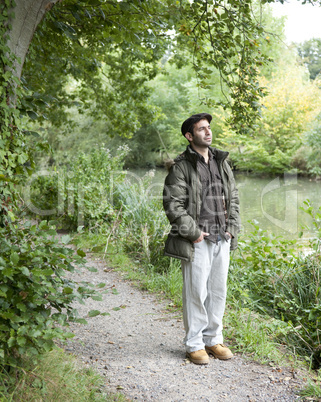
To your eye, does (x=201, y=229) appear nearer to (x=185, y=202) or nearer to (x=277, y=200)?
(x=185, y=202)

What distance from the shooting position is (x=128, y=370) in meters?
3.41

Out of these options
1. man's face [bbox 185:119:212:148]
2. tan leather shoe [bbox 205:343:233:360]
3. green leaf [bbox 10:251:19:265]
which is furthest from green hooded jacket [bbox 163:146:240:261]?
green leaf [bbox 10:251:19:265]

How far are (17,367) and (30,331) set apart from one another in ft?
1.16

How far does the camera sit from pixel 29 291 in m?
2.36

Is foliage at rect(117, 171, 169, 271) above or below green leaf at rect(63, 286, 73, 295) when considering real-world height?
below

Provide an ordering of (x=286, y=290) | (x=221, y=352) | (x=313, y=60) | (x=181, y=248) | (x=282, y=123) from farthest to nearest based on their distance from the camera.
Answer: (x=313, y=60), (x=282, y=123), (x=286, y=290), (x=221, y=352), (x=181, y=248)

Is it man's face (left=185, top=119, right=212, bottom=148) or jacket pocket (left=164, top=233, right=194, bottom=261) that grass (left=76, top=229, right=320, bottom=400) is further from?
man's face (left=185, top=119, right=212, bottom=148)

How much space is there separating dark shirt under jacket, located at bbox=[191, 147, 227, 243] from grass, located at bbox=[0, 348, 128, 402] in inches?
58.8

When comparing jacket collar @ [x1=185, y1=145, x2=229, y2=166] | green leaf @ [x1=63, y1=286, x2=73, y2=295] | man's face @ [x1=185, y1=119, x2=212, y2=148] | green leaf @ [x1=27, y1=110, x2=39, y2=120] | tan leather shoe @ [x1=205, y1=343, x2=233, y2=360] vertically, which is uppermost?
green leaf @ [x1=27, y1=110, x2=39, y2=120]

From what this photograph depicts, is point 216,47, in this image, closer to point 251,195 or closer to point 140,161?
point 251,195

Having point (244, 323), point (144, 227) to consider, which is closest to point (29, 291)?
point (244, 323)

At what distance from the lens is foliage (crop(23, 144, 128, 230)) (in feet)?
27.7

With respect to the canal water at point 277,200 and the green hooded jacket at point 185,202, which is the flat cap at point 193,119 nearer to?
the green hooded jacket at point 185,202

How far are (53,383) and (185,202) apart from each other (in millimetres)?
1758
